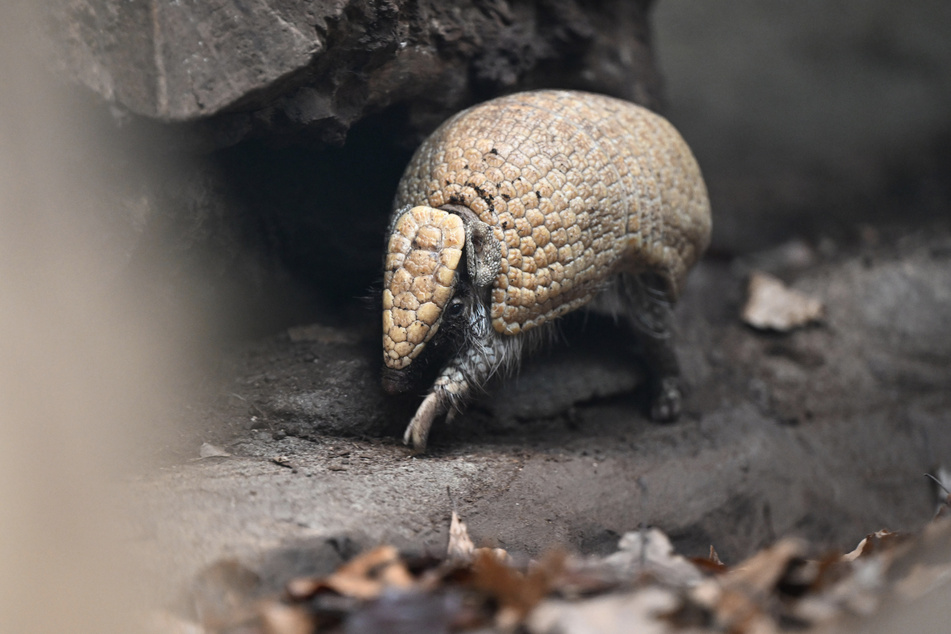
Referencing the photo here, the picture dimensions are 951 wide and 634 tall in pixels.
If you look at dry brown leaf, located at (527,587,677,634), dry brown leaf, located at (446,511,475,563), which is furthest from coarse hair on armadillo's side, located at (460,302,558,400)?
dry brown leaf, located at (527,587,677,634)

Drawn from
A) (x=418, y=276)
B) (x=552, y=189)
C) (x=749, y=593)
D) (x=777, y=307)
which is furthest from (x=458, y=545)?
(x=777, y=307)

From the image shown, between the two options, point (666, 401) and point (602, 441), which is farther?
point (666, 401)

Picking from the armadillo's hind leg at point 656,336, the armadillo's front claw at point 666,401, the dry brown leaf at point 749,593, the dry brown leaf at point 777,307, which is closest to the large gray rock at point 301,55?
the armadillo's hind leg at point 656,336

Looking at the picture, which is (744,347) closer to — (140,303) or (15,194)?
(140,303)

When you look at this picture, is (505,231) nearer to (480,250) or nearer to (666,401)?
(480,250)

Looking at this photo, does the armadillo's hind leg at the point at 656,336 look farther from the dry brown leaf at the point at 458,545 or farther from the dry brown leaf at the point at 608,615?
the dry brown leaf at the point at 608,615
